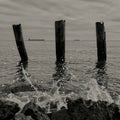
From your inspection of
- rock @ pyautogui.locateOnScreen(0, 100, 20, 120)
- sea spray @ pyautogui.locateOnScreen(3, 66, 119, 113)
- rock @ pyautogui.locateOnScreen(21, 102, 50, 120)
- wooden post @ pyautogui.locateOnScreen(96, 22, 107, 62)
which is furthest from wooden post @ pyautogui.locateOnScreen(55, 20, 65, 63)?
rock @ pyautogui.locateOnScreen(21, 102, 50, 120)

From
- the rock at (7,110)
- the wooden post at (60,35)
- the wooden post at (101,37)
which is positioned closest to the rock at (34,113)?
the rock at (7,110)

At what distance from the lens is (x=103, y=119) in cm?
805

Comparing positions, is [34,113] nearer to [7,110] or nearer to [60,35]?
[7,110]

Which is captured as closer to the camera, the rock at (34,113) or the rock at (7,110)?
the rock at (34,113)

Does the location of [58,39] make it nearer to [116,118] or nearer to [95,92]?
[95,92]

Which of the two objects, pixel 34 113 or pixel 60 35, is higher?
pixel 60 35

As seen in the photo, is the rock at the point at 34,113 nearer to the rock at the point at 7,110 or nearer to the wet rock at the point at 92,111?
the rock at the point at 7,110

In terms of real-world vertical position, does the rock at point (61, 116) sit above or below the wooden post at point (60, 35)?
below

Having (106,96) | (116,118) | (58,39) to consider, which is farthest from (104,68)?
(116,118)

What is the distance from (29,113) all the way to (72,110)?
3.79ft

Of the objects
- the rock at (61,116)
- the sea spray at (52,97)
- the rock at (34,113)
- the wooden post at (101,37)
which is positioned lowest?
the sea spray at (52,97)

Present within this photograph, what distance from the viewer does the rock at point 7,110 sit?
26.6ft

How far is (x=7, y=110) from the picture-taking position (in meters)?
8.30

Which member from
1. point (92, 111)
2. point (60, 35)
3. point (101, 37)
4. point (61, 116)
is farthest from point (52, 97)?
point (101, 37)
